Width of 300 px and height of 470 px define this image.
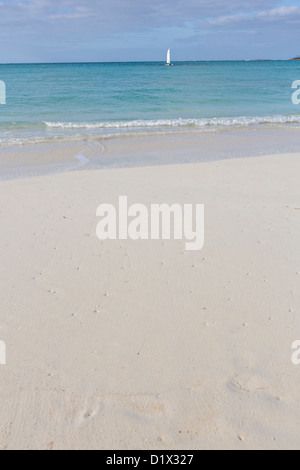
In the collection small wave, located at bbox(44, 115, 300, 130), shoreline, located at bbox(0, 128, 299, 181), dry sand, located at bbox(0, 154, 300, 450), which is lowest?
dry sand, located at bbox(0, 154, 300, 450)

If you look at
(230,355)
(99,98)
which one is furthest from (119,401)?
(99,98)

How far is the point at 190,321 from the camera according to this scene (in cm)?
340

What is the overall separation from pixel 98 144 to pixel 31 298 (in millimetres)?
9001

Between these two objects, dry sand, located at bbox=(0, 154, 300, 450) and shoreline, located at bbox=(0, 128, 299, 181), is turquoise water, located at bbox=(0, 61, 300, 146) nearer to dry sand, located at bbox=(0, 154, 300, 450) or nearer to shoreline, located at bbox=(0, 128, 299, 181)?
shoreline, located at bbox=(0, 128, 299, 181)

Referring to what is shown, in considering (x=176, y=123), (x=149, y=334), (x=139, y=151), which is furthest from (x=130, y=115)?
(x=149, y=334)

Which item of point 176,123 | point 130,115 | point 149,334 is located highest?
point 130,115

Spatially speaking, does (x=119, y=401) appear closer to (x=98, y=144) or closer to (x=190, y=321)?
(x=190, y=321)

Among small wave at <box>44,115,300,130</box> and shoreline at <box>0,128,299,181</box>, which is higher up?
small wave at <box>44,115,300,130</box>

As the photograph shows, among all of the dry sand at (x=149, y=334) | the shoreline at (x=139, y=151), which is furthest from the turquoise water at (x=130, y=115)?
the dry sand at (x=149, y=334)

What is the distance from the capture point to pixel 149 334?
3252 millimetres

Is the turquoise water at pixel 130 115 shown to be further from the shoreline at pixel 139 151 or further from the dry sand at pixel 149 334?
the dry sand at pixel 149 334

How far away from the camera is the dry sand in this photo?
8.17 ft

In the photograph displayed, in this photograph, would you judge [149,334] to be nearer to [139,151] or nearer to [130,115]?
[139,151]

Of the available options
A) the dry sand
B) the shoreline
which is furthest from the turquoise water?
the dry sand
